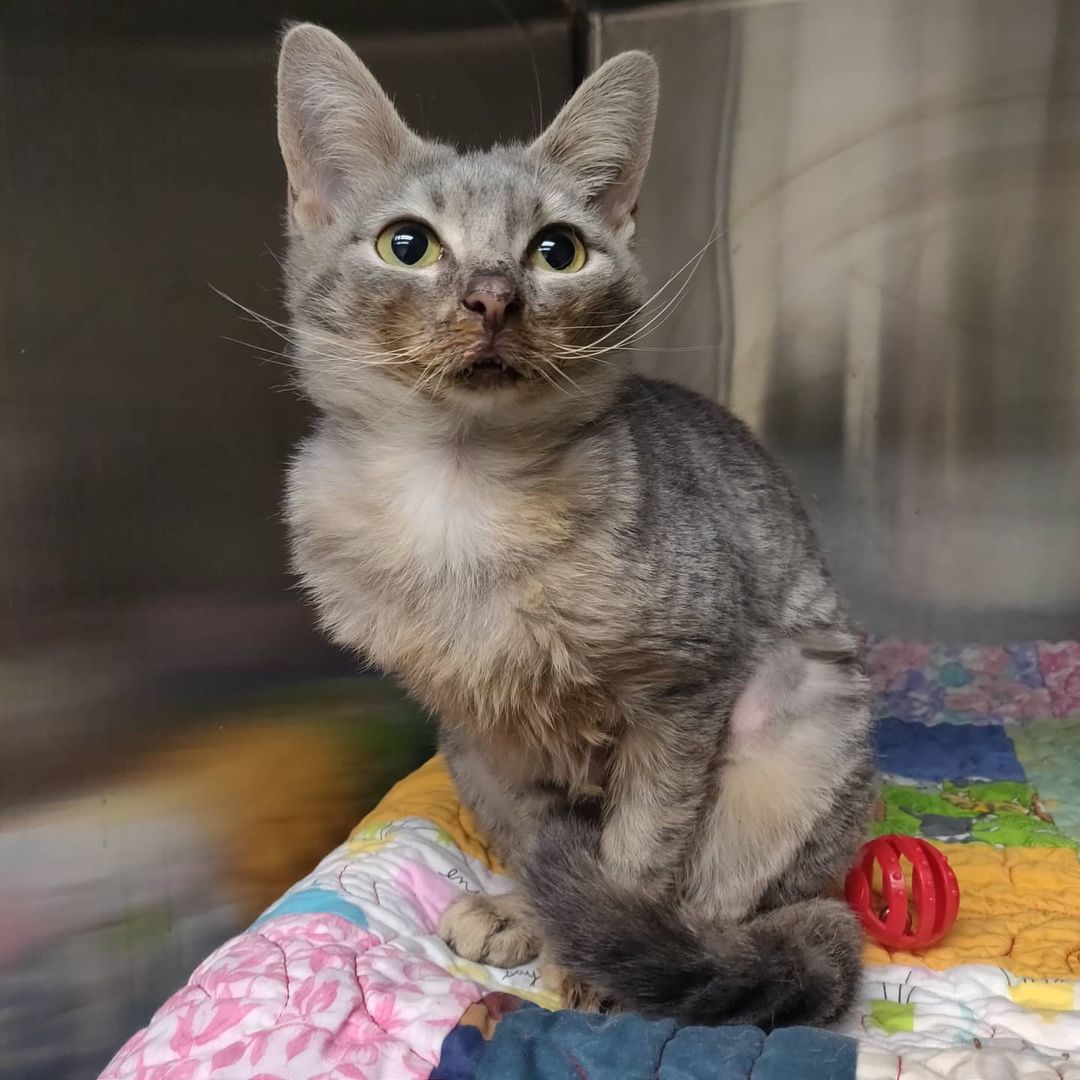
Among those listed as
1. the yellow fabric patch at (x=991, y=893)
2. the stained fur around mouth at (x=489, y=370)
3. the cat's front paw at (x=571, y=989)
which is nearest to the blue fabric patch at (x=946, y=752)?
the yellow fabric patch at (x=991, y=893)

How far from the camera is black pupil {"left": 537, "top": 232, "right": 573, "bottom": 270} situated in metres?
1.33

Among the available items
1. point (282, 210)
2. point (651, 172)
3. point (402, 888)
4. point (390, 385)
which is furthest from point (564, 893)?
point (651, 172)

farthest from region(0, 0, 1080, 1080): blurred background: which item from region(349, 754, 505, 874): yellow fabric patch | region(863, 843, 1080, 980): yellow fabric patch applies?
region(863, 843, 1080, 980): yellow fabric patch

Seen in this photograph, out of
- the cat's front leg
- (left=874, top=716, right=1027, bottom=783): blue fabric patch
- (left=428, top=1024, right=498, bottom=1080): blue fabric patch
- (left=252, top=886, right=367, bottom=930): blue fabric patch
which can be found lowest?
(left=874, top=716, right=1027, bottom=783): blue fabric patch

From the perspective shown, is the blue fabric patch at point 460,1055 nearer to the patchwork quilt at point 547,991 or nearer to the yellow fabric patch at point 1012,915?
the patchwork quilt at point 547,991

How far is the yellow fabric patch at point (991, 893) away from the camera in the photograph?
142cm

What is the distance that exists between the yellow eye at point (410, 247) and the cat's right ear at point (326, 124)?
17cm

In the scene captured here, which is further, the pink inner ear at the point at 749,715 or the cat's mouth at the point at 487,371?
the pink inner ear at the point at 749,715

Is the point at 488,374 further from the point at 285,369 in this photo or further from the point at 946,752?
the point at 946,752

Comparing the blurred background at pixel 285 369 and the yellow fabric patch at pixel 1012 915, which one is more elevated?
the blurred background at pixel 285 369

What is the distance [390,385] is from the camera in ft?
4.12

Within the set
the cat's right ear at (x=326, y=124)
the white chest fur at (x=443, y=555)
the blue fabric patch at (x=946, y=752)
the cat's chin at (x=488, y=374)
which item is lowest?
the blue fabric patch at (x=946, y=752)

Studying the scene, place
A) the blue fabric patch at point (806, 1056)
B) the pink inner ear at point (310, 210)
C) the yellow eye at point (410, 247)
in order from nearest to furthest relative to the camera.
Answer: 1. the blue fabric patch at point (806, 1056)
2. the yellow eye at point (410, 247)
3. the pink inner ear at point (310, 210)

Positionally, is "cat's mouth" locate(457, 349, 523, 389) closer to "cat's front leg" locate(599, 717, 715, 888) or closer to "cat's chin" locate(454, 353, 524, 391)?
"cat's chin" locate(454, 353, 524, 391)
